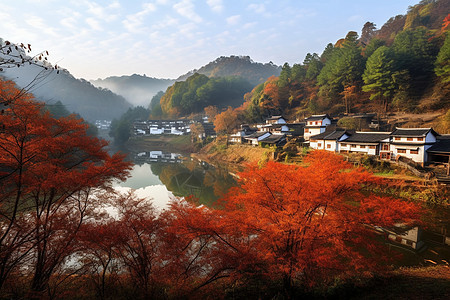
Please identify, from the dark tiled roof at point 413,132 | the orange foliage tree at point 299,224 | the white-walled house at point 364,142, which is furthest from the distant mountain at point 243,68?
the orange foliage tree at point 299,224

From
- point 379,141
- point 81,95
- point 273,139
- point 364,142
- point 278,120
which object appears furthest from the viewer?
point 81,95

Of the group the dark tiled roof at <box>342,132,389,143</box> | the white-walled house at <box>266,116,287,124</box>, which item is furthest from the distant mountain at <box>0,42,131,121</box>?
the dark tiled roof at <box>342,132,389,143</box>

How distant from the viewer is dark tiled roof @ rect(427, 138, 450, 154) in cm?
1899

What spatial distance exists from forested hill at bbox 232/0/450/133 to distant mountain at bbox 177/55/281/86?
76683 mm

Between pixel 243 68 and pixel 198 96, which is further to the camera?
pixel 243 68

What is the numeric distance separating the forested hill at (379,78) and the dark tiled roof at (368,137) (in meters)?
7.59

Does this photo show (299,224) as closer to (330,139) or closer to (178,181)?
(330,139)

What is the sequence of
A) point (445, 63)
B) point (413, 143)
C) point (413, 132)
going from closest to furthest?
point (413, 143), point (413, 132), point (445, 63)

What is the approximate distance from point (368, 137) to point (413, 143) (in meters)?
4.59

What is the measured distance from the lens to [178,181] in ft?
96.3

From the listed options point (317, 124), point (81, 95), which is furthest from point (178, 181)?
point (81, 95)

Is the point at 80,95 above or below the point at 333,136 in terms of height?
above

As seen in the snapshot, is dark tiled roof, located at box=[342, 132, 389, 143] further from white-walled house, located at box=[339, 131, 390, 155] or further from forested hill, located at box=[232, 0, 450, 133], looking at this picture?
forested hill, located at box=[232, 0, 450, 133]

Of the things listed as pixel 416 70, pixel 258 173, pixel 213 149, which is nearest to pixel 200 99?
pixel 213 149
